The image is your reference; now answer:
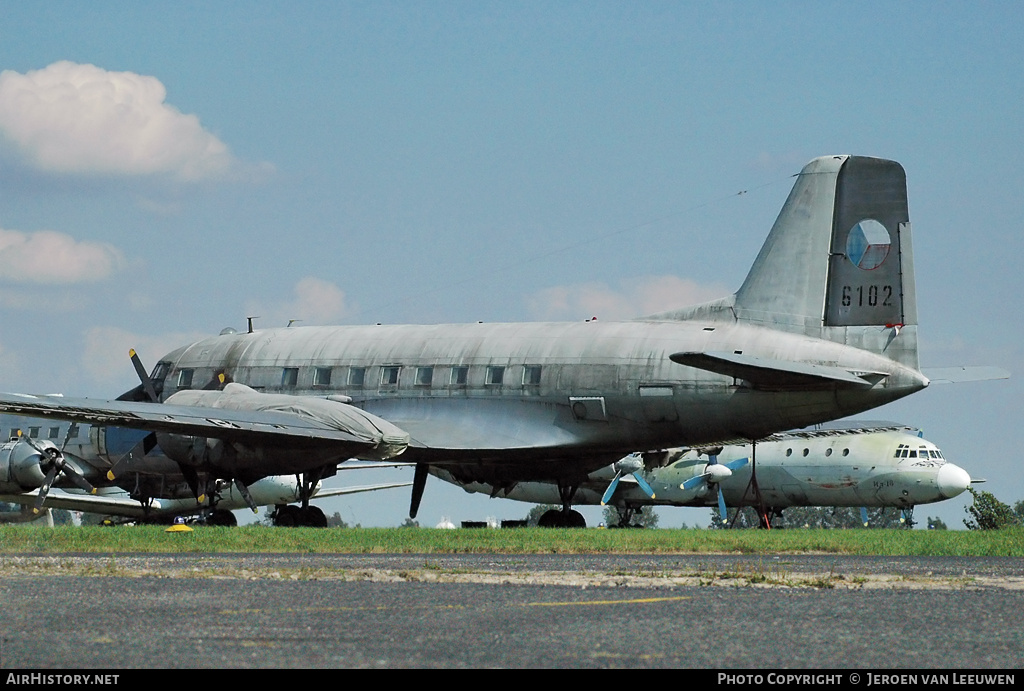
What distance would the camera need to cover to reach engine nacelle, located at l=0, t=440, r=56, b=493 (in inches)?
1594

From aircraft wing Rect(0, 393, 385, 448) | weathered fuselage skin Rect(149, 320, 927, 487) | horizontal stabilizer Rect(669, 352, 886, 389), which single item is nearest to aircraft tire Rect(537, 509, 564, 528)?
weathered fuselage skin Rect(149, 320, 927, 487)

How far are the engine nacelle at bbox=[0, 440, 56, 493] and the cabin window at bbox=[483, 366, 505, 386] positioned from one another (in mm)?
14125

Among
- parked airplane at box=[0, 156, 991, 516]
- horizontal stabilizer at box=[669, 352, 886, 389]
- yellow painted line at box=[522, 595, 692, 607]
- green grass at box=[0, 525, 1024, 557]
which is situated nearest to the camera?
yellow painted line at box=[522, 595, 692, 607]

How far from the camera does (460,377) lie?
Answer: 35938 millimetres

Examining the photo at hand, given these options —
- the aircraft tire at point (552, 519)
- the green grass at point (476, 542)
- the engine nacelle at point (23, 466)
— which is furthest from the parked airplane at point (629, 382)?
the engine nacelle at point (23, 466)

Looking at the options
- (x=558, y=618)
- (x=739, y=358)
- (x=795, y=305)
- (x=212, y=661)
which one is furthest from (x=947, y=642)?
(x=795, y=305)

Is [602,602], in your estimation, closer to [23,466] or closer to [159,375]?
[159,375]

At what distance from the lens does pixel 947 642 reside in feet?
31.4

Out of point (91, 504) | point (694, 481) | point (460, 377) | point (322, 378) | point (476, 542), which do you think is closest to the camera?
point (476, 542)

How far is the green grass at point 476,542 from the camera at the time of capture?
23.5 meters

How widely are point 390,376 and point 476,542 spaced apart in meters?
11.7

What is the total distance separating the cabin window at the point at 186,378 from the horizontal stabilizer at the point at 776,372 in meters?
15.5

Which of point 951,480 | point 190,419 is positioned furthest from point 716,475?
point 190,419

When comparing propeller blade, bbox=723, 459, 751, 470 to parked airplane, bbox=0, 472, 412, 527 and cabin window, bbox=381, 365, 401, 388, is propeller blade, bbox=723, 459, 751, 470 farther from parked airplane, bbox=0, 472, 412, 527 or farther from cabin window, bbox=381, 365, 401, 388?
cabin window, bbox=381, 365, 401, 388
